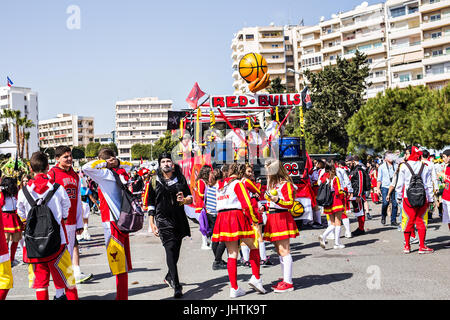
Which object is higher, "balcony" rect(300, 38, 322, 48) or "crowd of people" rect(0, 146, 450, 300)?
"balcony" rect(300, 38, 322, 48)

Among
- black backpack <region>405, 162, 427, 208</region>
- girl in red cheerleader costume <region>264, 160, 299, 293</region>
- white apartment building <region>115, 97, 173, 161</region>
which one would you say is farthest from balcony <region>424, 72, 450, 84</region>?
white apartment building <region>115, 97, 173, 161</region>

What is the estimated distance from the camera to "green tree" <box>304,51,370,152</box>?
47594mm

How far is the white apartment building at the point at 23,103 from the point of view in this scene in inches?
5404

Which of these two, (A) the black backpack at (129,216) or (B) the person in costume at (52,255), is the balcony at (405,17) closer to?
(A) the black backpack at (129,216)

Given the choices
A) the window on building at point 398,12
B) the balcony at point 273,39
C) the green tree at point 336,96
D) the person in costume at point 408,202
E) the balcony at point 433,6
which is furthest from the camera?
the balcony at point 273,39

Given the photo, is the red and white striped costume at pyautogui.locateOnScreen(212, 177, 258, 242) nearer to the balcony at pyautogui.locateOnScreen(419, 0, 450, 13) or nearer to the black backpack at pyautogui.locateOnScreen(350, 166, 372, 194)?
the black backpack at pyautogui.locateOnScreen(350, 166, 372, 194)

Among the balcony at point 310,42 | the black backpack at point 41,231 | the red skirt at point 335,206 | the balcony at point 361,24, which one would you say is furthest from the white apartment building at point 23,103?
the black backpack at point 41,231

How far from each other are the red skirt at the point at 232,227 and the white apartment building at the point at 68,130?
527 ft

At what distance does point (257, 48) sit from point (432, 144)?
6702cm

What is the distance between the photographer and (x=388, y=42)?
72.4m

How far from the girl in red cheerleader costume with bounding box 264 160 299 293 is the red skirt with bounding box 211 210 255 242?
387 millimetres

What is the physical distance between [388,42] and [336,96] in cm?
2894

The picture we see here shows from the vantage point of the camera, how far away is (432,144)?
34.3 m
